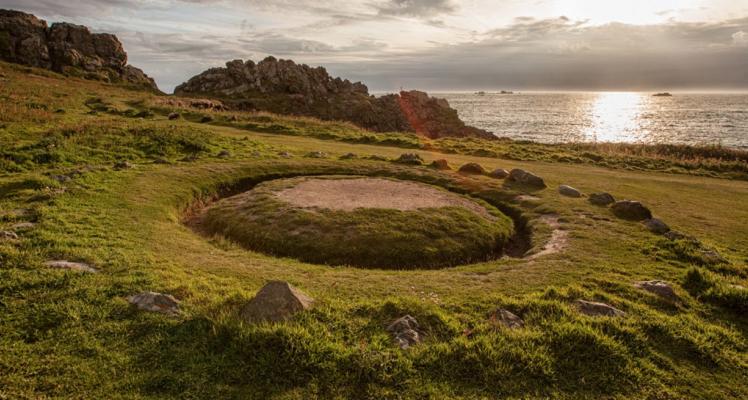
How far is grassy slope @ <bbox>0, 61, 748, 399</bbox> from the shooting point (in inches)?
274

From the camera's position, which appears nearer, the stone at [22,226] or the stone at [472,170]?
the stone at [22,226]

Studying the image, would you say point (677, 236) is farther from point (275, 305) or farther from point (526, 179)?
point (275, 305)

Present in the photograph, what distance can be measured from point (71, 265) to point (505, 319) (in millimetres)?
10473

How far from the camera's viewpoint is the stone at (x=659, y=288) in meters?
10.6

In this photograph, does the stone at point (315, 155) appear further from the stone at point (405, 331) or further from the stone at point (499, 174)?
the stone at point (405, 331)

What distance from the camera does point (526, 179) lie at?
23.3 metres

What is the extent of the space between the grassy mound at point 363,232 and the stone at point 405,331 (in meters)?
5.11

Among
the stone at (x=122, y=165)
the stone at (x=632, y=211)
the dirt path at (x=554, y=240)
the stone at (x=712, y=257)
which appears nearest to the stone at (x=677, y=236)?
the stone at (x=712, y=257)

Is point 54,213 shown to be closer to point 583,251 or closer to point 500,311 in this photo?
point 500,311

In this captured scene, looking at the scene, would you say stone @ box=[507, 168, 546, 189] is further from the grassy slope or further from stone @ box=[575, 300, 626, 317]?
stone @ box=[575, 300, 626, 317]

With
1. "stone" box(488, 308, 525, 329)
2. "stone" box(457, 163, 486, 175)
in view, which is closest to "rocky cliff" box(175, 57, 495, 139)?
"stone" box(457, 163, 486, 175)

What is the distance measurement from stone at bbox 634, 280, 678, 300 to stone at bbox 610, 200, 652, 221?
7405 millimetres

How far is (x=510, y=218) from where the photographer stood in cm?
1900

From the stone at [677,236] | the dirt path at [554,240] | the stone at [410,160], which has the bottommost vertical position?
the dirt path at [554,240]
